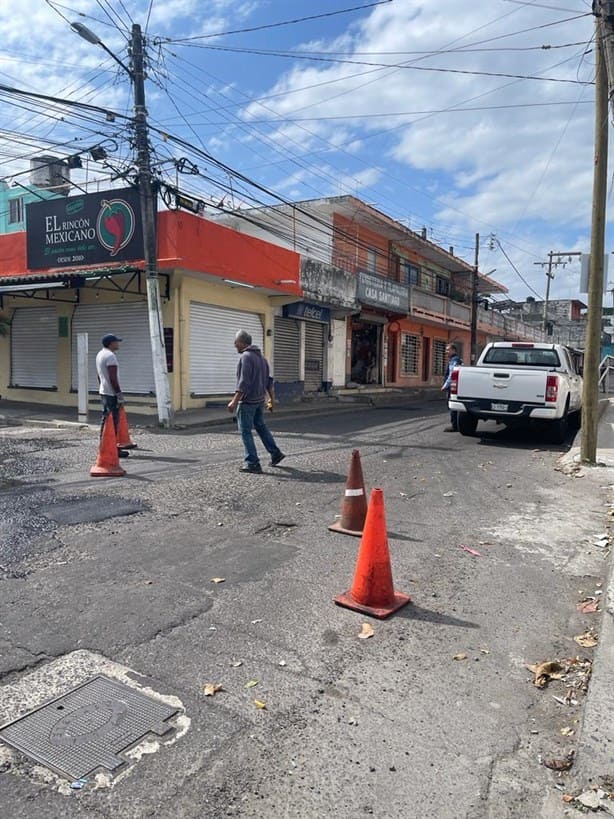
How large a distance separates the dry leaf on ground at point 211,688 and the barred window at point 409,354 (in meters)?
27.1

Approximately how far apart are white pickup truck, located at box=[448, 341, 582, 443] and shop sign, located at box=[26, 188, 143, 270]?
27.7 feet

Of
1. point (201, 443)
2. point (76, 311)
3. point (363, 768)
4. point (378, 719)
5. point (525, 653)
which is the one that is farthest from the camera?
point (76, 311)

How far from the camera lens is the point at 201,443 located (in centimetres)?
1087

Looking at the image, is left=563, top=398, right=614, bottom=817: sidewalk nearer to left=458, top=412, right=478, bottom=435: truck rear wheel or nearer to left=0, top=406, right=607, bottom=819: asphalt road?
left=0, top=406, right=607, bottom=819: asphalt road

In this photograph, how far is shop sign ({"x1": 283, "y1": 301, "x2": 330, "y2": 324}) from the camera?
19.8 m

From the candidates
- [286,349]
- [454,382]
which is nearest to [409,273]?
[286,349]

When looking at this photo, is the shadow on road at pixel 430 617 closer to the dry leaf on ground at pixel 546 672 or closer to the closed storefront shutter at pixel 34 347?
the dry leaf on ground at pixel 546 672

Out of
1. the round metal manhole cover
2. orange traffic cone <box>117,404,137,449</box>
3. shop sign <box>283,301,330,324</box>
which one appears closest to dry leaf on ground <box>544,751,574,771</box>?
the round metal manhole cover

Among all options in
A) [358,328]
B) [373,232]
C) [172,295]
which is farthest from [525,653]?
[373,232]

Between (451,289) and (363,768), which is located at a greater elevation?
(451,289)

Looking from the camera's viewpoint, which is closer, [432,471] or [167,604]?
[167,604]

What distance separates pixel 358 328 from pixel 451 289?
14.0 m

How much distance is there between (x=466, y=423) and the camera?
40.6 feet

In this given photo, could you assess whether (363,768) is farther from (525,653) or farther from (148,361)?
(148,361)
